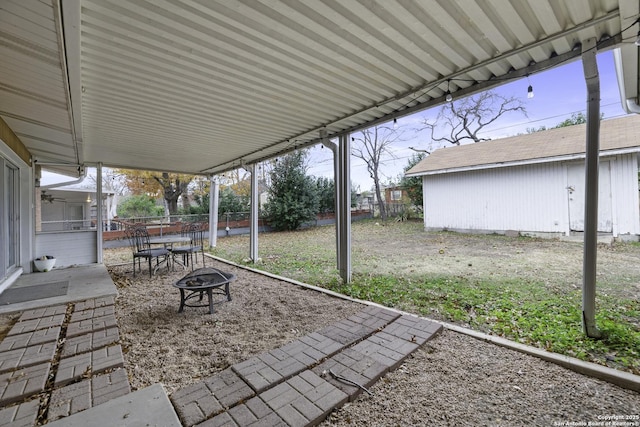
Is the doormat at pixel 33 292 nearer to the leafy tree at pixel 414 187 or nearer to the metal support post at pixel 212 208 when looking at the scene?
the metal support post at pixel 212 208

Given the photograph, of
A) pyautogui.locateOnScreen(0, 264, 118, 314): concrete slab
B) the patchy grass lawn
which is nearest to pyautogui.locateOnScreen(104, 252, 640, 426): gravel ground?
the patchy grass lawn

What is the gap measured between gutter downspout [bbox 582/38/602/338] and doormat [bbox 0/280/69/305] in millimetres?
6360

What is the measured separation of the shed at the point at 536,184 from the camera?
7773 millimetres

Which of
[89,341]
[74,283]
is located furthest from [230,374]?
[74,283]

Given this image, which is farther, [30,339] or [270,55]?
[30,339]

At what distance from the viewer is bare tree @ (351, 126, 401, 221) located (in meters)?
17.3

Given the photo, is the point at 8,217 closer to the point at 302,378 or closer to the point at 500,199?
the point at 302,378

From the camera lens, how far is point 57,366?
229 centimetres

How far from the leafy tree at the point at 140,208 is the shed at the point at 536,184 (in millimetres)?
15720

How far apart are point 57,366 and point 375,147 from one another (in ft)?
56.1

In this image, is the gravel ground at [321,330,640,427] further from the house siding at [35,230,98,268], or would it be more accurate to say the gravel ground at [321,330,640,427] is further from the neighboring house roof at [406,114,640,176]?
the neighboring house roof at [406,114,640,176]

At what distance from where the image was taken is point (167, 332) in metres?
2.95

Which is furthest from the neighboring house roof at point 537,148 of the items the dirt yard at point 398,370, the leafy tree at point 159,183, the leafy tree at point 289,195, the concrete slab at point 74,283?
the leafy tree at point 159,183

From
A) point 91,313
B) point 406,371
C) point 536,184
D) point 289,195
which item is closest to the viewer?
point 406,371
